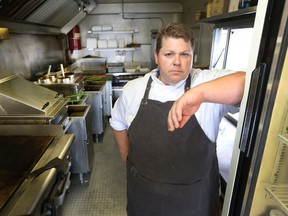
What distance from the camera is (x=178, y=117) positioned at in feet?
2.01

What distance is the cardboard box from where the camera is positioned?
152 cm

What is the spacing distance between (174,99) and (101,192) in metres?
1.44

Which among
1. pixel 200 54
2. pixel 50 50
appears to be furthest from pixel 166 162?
pixel 50 50

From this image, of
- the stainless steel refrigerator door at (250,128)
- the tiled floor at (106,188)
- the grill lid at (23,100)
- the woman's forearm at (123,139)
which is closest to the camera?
the stainless steel refrigerator door at (250,128)

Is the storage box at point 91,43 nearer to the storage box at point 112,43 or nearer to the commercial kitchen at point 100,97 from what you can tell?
the commercial kitchen at point 100,97

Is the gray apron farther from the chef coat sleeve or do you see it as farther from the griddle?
the griddle

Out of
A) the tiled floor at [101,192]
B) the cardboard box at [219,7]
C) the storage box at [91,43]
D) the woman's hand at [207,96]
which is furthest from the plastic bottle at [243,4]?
the storage box at [91,43]

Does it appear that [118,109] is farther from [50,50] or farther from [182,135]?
[50,50]

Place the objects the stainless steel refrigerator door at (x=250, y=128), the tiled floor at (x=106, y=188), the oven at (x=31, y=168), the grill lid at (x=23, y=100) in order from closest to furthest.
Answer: the stainless steel refrigerator door at (x=250, y=128)
the oven at (x=31, y=168)
the grill lid at (x=23, y=100)
the tiled floor at (x=106, y=188)

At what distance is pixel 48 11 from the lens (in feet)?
9.30

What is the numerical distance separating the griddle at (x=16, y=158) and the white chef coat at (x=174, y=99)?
503 mm

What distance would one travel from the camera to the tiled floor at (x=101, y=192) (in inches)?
71.1

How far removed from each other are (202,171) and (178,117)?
1.54 ft

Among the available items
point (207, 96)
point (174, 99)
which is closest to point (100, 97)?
point (174, 99)
